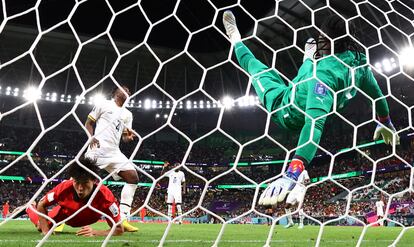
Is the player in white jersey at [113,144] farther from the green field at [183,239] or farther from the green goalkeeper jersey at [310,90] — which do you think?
the green goalkeeper jersey at [310,90]

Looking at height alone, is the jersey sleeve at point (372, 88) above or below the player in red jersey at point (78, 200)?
above

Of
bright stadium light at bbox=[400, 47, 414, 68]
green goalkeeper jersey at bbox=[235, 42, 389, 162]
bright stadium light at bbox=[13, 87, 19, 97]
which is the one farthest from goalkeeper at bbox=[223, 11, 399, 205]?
bright stadium light at bbox=[13, 87, 19, 97]

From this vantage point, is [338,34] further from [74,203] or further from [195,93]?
[195,93]

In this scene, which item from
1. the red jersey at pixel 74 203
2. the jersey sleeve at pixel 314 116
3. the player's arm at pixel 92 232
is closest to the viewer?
the jersey sleeve at pixel 314 116

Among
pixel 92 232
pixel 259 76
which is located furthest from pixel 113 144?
pixel 259 76

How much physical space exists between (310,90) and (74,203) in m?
1.78

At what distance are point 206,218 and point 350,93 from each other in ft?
58.0

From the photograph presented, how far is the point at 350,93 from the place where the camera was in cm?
261

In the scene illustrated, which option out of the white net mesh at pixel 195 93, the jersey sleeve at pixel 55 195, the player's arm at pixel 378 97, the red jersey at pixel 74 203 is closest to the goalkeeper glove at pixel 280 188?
the player's arm at pixel 378 97

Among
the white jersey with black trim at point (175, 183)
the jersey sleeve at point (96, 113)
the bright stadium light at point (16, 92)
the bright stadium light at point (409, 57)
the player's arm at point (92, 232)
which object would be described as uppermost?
the bright stadium light at point (16, 92)

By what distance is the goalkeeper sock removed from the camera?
196 cm

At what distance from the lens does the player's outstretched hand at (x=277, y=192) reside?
180cm

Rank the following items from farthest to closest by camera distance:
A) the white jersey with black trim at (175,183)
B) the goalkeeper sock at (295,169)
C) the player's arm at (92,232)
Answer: the white jersey with black trim at (175,183)
the player's arm at (92,232)
the goalkeeper sock at (295,169)

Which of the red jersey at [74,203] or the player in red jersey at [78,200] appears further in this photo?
the red jersey at [74,203]
